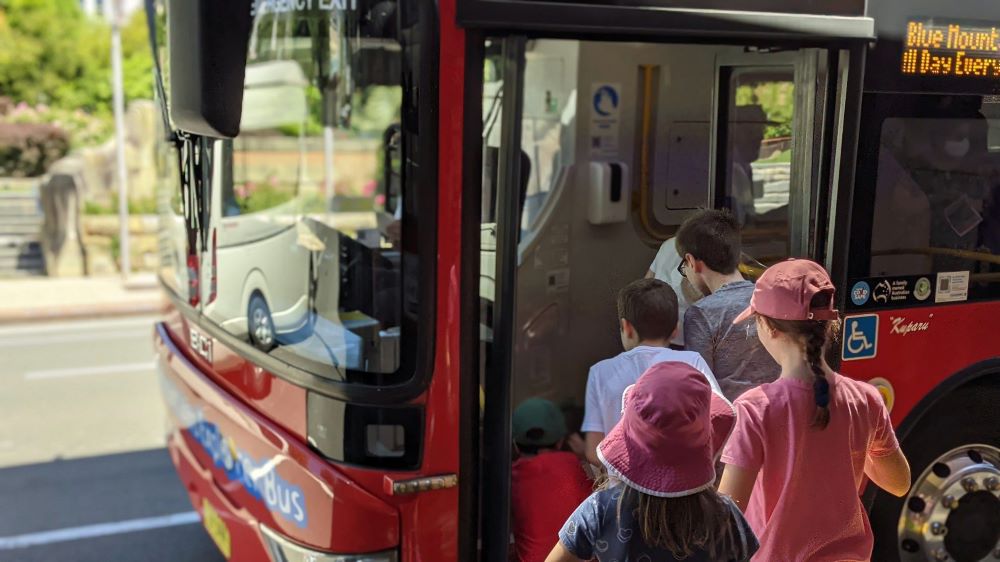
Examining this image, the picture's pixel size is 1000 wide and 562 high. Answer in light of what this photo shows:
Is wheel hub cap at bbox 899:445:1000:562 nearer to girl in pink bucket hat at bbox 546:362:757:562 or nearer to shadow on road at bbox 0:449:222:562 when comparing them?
girl in pink bucket hat at bbox 546:362:757:562

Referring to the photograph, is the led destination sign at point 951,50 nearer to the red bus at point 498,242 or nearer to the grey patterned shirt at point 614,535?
the red bus at point 498,242

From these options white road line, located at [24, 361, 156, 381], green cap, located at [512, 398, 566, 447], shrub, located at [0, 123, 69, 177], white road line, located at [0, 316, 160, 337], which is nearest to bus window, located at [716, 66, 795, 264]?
green cap, located at [512, 398, 566, 447]

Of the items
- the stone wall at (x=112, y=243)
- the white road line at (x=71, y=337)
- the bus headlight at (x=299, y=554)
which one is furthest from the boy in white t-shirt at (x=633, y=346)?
the stone wall at (x=112, y=243)

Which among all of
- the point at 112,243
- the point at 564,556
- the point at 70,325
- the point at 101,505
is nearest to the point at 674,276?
the point at 564,556

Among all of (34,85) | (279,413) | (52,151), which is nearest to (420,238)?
(279,413)

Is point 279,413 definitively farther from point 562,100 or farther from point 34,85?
point 34,85

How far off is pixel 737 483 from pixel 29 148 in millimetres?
17585

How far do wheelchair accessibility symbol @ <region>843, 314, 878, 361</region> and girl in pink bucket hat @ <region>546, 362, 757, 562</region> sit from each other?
1086 mm

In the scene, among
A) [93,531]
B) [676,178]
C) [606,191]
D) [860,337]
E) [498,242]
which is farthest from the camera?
[93,531]

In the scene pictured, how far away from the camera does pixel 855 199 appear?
2.88m

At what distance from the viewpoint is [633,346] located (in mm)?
2674

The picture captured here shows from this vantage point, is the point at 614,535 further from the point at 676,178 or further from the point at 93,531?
the point at 93,531

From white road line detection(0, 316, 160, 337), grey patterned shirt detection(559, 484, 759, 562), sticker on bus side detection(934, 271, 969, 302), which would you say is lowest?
white road line detection(0, 316, 160, 337)

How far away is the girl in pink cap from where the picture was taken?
7.58ft
